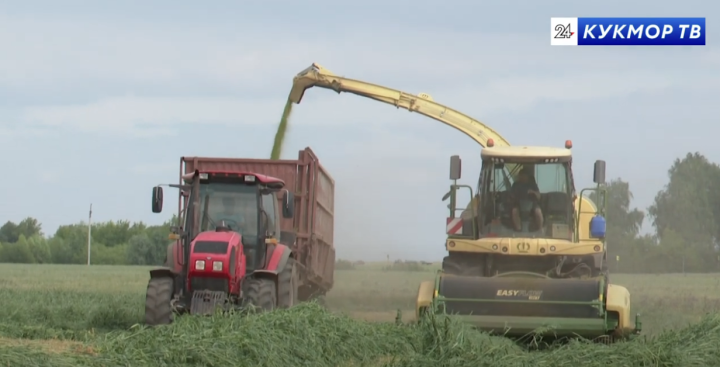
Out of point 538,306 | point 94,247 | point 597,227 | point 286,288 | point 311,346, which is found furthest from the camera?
point 94,247

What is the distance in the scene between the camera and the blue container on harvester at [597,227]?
42.7 ft

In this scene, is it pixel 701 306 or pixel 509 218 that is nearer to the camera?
pixel 509 218

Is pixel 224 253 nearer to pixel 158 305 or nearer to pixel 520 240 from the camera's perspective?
pixel 158 305

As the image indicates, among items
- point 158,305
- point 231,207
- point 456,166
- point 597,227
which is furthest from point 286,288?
point 597,227

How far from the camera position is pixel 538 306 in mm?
11930

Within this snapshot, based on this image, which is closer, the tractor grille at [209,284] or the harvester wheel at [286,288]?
the tractor grille at [209,284]

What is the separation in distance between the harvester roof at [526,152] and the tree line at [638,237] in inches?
1354

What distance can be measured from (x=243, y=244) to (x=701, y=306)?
13.1 meters

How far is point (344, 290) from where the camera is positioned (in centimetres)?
2253

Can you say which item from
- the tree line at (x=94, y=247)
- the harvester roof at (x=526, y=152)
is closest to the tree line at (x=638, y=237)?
the tree line at (x=94, y=247)

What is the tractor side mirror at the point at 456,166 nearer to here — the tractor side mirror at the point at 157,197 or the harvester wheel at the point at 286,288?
the harvester wheel at the point at 286,288

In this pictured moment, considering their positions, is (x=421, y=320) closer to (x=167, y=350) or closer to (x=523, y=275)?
(x=523, y=275)

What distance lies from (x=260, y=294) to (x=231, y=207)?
144cm

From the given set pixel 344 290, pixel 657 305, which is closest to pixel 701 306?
pixel 657 305
